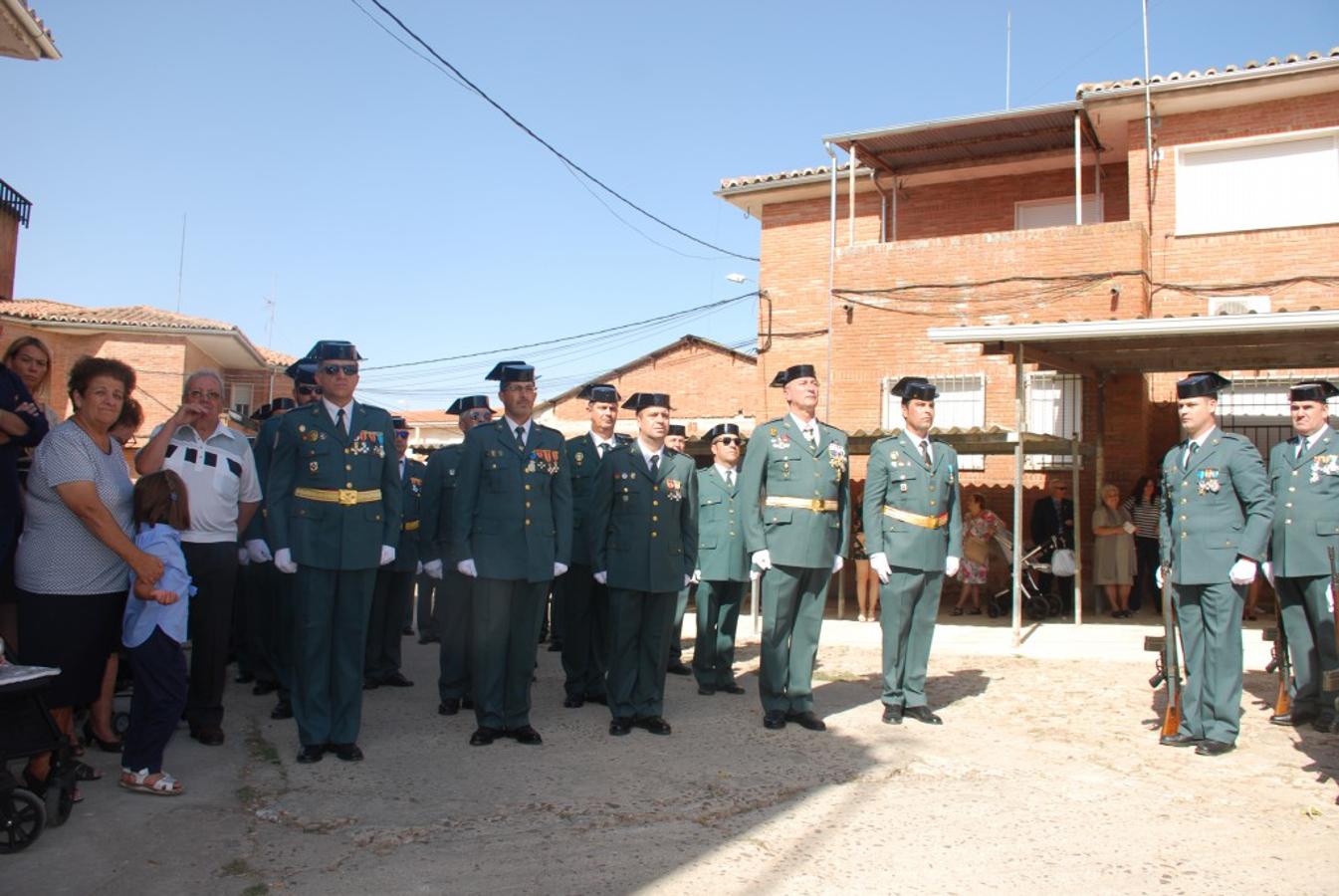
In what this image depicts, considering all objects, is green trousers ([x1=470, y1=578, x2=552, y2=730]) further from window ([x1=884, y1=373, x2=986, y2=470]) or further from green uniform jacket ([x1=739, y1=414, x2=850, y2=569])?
window ([x1=884, y1=373, x2=986, y2=470])

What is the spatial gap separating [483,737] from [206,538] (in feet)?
6.50

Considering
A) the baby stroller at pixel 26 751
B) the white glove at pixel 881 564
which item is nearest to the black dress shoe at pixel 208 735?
the baby stroller at pixel 26 751

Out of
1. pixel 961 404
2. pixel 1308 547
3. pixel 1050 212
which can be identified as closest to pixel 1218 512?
pixel 1308 547

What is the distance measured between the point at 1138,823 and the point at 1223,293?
41.9 ft

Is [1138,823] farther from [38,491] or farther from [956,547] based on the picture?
[38,491]

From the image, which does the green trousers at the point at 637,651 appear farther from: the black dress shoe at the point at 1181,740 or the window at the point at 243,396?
the window at the point at 243,396

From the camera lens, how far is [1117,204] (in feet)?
58.7

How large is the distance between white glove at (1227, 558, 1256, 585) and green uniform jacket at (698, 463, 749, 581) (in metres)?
3.48

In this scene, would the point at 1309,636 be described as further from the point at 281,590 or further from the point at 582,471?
the point at 281,590

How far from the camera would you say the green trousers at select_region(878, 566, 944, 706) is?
7.03 metres

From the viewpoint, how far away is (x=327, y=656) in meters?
5.88

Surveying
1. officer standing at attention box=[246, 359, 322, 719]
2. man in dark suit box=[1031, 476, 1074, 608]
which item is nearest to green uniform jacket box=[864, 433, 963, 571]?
officer standing at attention box=[246, 359, 322, 719]

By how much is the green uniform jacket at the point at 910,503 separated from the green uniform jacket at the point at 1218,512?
135cm

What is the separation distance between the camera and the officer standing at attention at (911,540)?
7.04 metres
